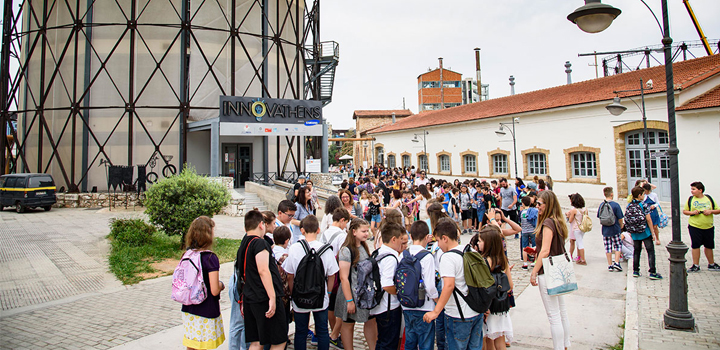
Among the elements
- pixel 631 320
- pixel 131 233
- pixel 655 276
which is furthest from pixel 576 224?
pixel 131 233

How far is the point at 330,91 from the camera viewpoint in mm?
32500

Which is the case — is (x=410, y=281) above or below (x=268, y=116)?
below

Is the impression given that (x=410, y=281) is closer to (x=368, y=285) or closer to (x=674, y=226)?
(x=368, y=285)

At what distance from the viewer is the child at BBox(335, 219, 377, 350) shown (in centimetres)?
395

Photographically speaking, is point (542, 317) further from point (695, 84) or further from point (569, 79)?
point (569, 79)

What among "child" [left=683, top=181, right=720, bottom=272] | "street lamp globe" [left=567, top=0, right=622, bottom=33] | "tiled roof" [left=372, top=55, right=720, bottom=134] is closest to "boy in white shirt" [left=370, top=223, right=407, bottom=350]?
"street lamp globe" [left=567, top=0, right=622, bottom=33]

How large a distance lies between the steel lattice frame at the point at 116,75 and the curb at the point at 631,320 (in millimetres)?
20304

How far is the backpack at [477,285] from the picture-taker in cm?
356

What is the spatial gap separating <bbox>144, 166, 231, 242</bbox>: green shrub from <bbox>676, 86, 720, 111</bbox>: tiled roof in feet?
60.2

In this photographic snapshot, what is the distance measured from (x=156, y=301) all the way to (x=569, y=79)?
1445 inches

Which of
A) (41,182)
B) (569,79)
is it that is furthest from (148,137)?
(569,79)

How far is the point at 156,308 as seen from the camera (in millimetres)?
6113

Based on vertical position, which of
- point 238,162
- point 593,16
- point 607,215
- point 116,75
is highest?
point 116,75

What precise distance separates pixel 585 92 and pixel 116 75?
25617mm
